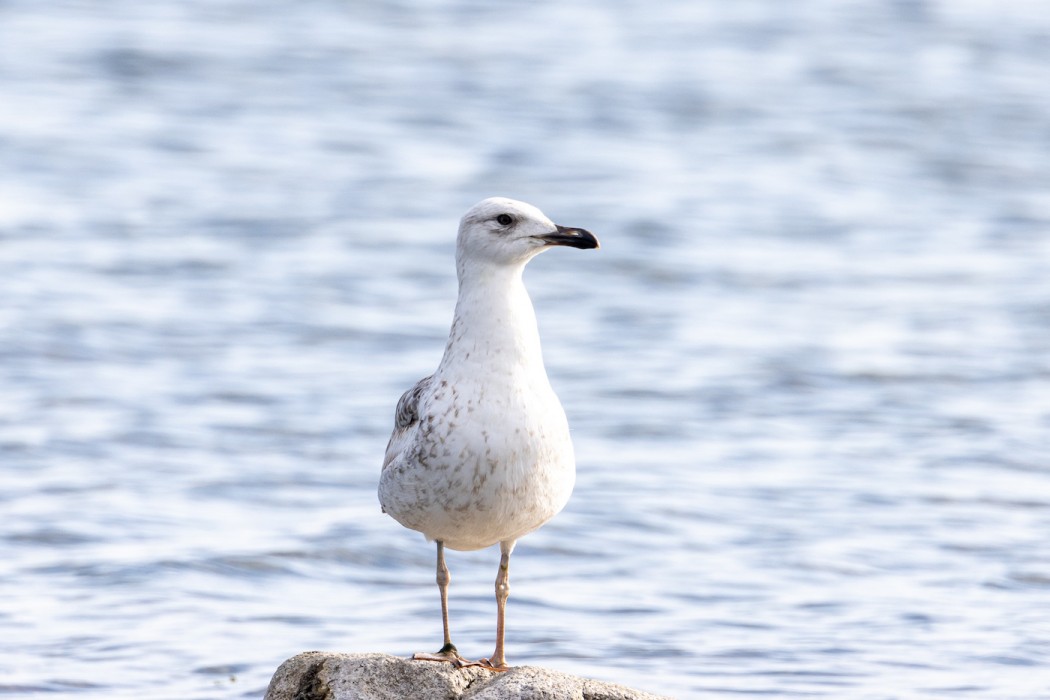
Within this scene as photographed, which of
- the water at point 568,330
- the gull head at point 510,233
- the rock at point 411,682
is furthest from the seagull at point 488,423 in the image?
the water at point 568,330

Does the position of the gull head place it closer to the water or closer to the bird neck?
the bird neck

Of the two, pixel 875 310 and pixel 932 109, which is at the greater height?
pixel 932 109

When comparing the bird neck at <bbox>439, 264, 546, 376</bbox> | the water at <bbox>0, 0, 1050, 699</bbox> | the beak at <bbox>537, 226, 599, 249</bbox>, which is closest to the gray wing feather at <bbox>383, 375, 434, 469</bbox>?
the bird neck at <bbox>439, 264, 546, 376</bbox>

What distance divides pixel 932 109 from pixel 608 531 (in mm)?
14147

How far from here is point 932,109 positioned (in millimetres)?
23281

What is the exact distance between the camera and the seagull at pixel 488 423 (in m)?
6.11

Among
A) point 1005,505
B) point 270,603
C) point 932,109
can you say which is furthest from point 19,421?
point 932,109

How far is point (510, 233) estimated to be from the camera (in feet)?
20.9

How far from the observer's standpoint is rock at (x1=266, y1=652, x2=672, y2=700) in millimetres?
6066

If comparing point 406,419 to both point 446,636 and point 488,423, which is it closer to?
point 488,423

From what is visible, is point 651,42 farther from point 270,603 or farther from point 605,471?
point 270,603

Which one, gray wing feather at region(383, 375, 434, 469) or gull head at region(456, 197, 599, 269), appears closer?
gull head at region(456, 197, 599, 269)

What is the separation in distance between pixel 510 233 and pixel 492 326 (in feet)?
1.19

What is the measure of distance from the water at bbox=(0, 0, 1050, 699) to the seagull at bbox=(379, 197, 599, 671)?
2.34 meters
